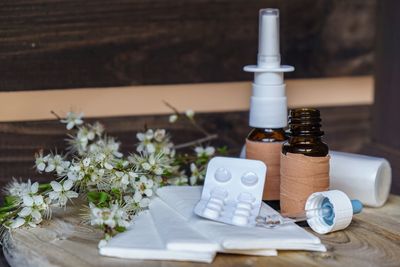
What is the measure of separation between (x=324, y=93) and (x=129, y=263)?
2.04ft

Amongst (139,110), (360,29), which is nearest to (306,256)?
(139,110)

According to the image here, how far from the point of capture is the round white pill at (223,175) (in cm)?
84

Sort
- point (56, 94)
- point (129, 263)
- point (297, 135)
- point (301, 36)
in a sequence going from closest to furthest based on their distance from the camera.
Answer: point (129, 263)
point (297, 135)
point (56, 94)
point (301, 36)

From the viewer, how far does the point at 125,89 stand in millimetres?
1118

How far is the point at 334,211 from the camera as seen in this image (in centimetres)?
79

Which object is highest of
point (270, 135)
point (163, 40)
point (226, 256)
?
point (163, 40)

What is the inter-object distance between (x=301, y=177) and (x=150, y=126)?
1.26ft

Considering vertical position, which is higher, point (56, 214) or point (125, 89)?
point (125, 89)

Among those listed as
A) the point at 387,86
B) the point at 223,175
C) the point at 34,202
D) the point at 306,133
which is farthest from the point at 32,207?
the point at 387,86

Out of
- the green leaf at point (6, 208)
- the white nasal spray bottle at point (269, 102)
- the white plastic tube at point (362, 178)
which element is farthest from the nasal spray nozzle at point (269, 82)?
the green leaf at point (6, 208)

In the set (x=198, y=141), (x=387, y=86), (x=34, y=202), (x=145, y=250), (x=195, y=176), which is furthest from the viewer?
(x=387, y=86)

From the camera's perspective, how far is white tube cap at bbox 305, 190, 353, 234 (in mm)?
795

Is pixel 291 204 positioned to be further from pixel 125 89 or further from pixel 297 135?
pixel 125 89

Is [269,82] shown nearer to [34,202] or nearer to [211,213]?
[211,213]
